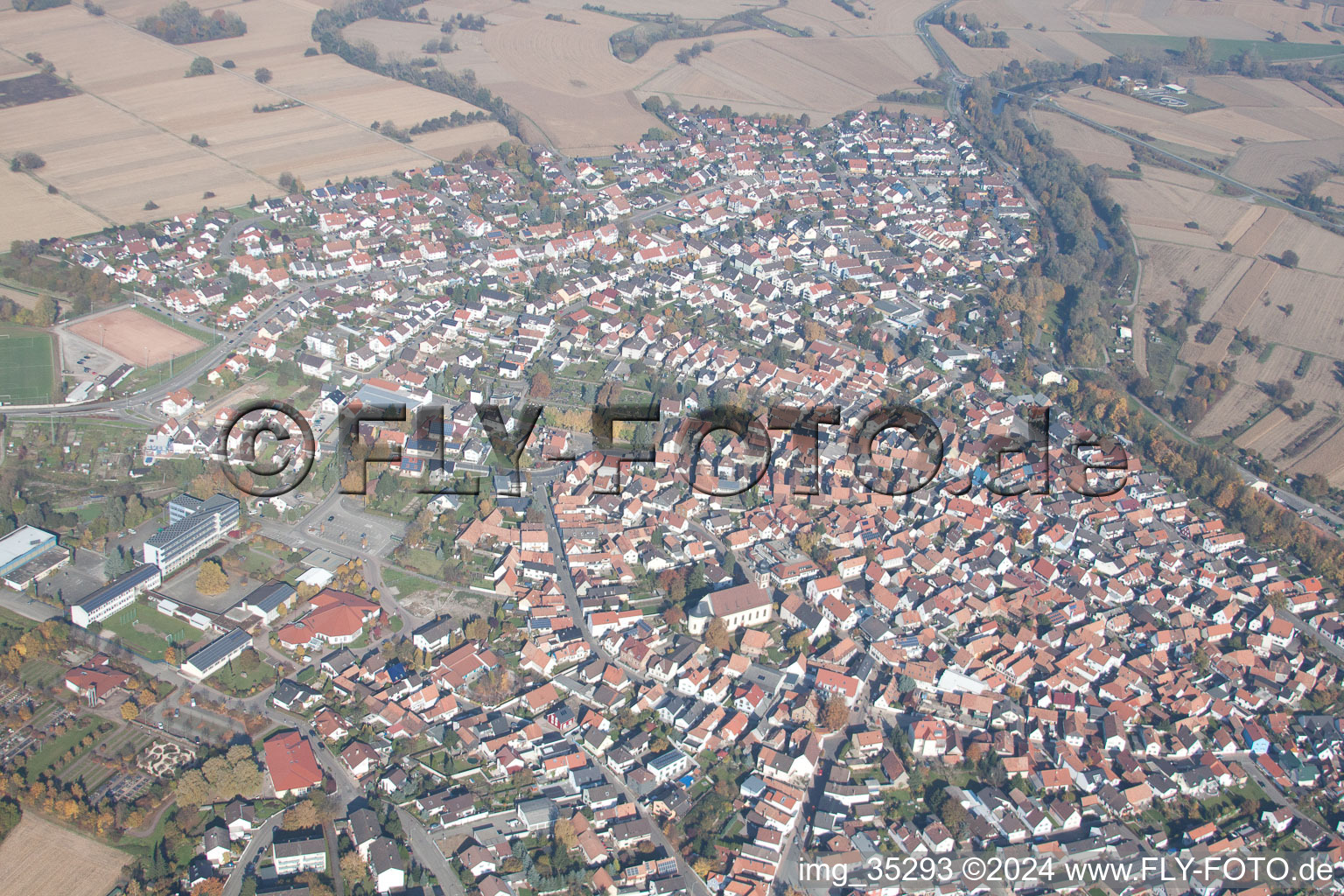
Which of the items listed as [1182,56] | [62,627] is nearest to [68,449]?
[62,627]

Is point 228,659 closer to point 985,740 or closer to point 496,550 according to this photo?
point 496,550

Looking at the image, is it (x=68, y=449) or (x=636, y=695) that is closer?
(x=636, y=695)

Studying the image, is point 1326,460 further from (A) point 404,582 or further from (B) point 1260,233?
(A) point 404,582

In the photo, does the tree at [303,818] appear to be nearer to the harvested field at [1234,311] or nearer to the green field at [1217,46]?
the harvested field at [1234,311]

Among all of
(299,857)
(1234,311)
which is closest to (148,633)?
(299,857)

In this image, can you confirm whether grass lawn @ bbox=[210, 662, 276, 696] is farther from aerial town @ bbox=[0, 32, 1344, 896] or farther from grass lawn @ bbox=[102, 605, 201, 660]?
grass lawn @ bbox=[102, 605, 201, 660]

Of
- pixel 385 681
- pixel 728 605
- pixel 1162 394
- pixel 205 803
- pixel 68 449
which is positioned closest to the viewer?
pixel 205 803
